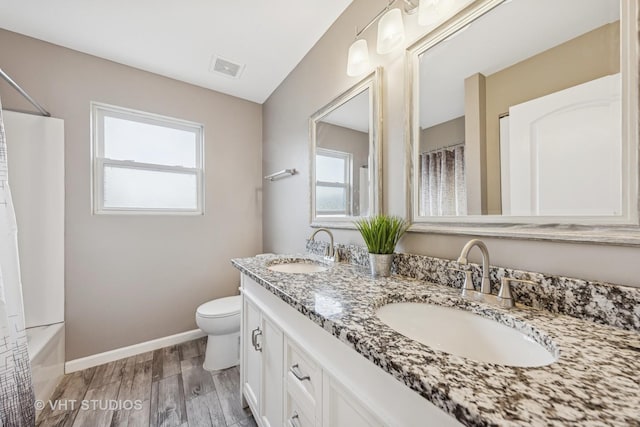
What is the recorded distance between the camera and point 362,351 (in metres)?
0.52

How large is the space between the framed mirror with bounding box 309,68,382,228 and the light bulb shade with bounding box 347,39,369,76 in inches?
2.3

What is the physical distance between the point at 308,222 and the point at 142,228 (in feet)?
4.53

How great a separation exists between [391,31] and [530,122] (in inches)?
28.2

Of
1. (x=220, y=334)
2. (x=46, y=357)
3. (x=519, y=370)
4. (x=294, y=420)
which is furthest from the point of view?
(x=220, y=334)

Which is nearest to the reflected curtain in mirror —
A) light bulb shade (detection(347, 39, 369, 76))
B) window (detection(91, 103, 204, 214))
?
light bulb shade (detection(347, 39, 369, 76))

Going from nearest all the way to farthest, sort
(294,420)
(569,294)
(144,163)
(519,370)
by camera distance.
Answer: (519,370) → (569,294) → (294,420) → (144,163)

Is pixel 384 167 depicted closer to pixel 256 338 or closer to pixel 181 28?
pixel 256 338

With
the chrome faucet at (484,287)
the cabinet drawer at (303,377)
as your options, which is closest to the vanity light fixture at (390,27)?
the chrome faucet at (484,287)

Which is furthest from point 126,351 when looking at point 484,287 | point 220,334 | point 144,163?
point 484,287

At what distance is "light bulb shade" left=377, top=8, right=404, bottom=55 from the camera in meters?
1.09

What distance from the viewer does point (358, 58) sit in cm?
130

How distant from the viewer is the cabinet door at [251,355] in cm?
117

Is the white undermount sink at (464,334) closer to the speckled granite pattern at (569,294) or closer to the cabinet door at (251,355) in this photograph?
the speckled granite pattern at (569,294)

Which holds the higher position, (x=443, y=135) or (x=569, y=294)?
(x=443, y=135)
